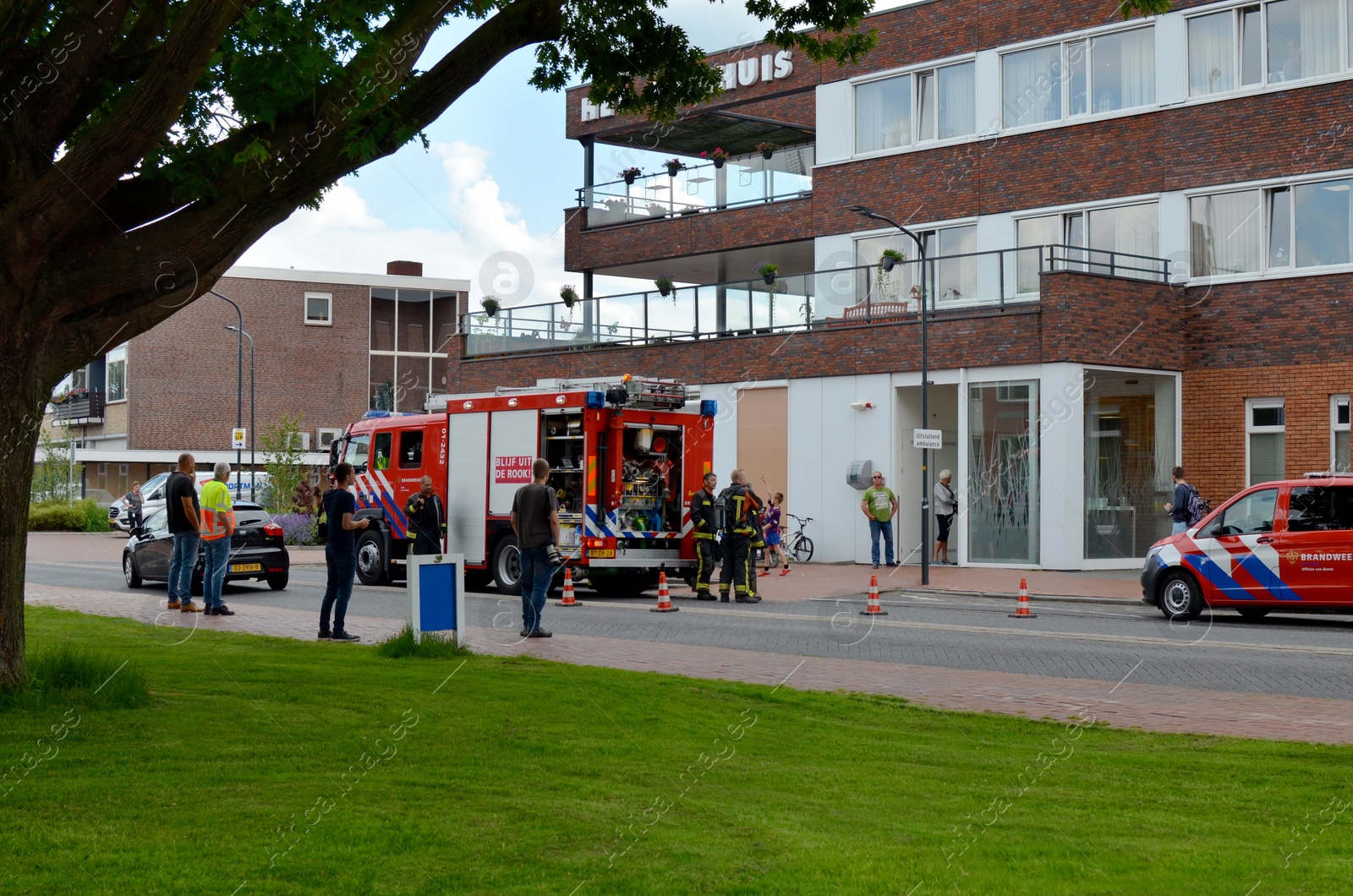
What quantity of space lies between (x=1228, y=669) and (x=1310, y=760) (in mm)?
5057

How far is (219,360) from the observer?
6525 cm

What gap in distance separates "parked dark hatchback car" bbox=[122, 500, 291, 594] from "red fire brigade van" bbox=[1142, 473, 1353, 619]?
13145 mm

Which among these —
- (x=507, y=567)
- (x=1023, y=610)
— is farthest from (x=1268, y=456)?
(x=507, y=567)

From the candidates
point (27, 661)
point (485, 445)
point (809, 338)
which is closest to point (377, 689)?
point (27, 661)

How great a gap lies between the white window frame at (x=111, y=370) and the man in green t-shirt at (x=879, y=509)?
44.2 meters

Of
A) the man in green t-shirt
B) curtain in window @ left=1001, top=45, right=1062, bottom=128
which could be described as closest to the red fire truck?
the man in green t-shirt

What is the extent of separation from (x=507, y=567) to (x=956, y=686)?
11641 mm

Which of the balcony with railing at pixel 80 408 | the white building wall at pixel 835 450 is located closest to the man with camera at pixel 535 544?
the white building wall at pixel 835 450

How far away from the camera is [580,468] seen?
2122cm

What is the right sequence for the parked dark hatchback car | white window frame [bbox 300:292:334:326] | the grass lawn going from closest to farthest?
the grass lawn
the parked dark hatchback car
white window frame [bbox 300:292:334:326]

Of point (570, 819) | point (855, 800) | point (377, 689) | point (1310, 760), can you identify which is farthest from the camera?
point (377, 689)

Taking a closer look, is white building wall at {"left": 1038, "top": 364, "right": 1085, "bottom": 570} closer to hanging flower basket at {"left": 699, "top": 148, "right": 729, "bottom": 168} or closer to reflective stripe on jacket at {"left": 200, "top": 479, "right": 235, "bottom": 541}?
hanging flower basket at {"left": 699, "top": 148, "right": 729, "bottom": 168}

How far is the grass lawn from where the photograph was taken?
5379 millimetres

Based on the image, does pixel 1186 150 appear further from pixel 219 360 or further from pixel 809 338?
pixel 219 360
